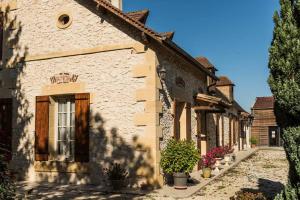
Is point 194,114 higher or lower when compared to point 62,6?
lower

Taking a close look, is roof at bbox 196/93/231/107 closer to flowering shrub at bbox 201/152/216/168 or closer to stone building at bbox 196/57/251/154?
stone building at bbox 196/57/251/154

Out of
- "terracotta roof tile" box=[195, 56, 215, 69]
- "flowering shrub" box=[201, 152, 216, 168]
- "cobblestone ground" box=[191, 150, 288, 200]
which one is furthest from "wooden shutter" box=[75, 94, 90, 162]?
"terracotta roof tile" box=[195, 56, 215, 69]

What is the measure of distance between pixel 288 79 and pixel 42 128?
760cm

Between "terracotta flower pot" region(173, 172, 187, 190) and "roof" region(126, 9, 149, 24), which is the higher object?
"roof" region(126, 9, 149, 24)

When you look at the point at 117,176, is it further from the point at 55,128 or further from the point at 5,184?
the point at 5,184

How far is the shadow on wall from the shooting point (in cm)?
986

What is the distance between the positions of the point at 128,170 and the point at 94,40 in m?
3.92

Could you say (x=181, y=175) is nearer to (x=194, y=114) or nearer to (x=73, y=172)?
(x=73, y=172)

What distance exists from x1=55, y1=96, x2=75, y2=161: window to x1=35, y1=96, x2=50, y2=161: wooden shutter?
346 mm

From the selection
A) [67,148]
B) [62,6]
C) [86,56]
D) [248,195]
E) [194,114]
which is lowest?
[248,195]

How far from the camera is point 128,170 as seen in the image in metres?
9.95

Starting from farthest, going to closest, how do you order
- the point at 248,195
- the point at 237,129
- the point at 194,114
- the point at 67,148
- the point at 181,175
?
the point at 237,129, the point at 194,114, the point at 67,148, the point at 181,175, the point at 248,195

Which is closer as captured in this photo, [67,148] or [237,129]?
[67,148]

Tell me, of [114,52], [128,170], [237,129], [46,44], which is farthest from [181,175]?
[237,129]
